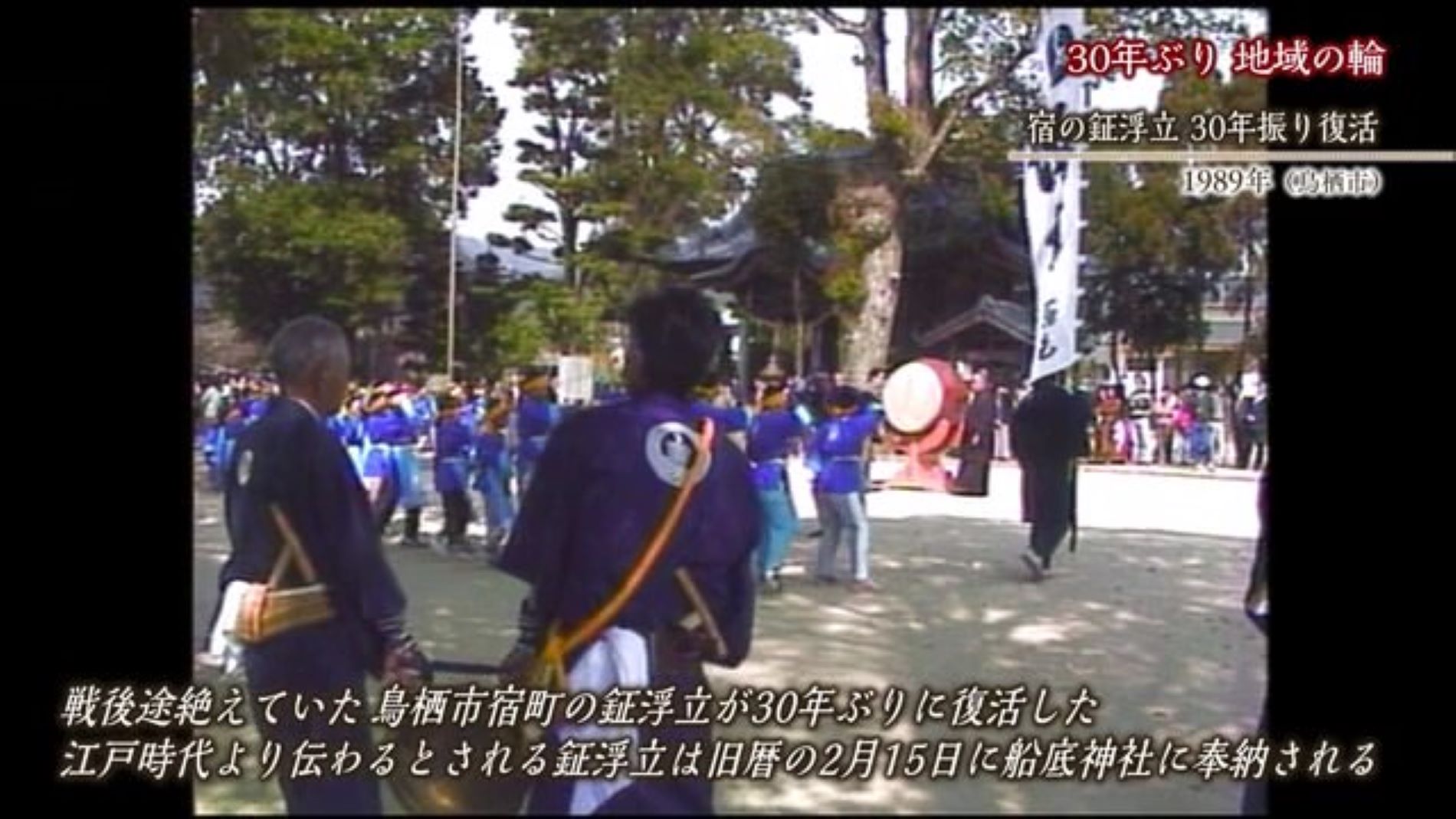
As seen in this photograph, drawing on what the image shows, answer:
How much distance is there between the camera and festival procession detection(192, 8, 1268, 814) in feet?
6.39

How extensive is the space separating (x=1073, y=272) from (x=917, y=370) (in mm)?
1124

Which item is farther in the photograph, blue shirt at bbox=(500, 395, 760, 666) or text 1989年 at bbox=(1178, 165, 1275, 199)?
text 1989年 at bbox=(1178, 165, 1275, 199)

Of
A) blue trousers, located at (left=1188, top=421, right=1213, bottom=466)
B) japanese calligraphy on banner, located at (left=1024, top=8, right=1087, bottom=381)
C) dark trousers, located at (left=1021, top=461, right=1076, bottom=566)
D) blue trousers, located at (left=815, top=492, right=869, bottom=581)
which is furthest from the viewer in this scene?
blue trousers, located at (left=1188, top=421, right=1213, bottom=466)

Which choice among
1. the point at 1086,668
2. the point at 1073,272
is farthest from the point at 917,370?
the point at 1086,668

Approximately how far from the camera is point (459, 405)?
3195 millimetres

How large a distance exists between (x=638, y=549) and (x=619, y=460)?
0.47 feet

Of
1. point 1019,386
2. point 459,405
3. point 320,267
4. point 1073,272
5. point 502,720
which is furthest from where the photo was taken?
point 1019,386

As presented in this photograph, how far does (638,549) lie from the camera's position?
1.89m

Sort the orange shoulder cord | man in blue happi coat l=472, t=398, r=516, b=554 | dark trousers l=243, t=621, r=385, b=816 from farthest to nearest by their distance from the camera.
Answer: man in blue happi coat l=472, t=398, r=516, b=554 < dark trousers l=243, t=621, r=385, b=816 < the orange shoulder cord

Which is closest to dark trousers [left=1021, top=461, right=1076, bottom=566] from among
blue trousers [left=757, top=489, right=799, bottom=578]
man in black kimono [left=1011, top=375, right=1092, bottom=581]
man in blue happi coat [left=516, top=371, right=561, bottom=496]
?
man in black kimono [left=1011, top=375, right=1092, bottom=581]

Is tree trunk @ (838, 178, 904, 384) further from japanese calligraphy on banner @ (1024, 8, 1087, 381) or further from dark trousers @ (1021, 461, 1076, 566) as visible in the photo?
dark trousers @ (1021, 461, 1076, 566)

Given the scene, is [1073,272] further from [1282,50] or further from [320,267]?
[320,267]

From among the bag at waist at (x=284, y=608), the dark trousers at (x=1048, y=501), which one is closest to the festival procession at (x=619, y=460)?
the bag at waist at (x=284, y=608)

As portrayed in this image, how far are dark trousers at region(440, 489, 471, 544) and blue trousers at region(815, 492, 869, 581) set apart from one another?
5.08ft
